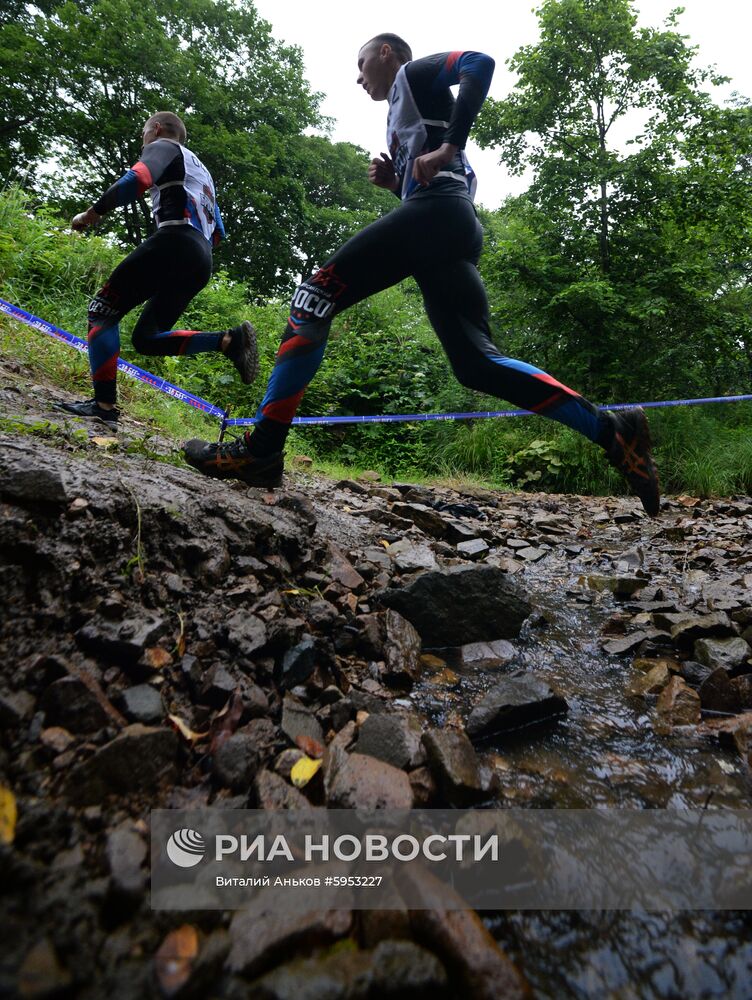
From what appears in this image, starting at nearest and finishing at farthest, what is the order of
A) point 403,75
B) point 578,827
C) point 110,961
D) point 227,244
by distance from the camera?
point 110,961
point 578,827
point 403,75
point 227,244

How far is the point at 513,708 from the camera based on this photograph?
4.30 feet

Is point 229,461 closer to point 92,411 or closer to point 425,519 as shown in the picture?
point 92,411

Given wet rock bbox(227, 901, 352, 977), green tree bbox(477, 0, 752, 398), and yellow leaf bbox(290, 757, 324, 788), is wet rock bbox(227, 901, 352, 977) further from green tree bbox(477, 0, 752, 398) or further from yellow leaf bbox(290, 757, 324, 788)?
green tree bbox(477, 0, 752, 398)

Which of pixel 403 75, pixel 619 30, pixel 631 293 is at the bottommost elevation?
pixel 403 75

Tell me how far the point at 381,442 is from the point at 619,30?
8880 millimetres

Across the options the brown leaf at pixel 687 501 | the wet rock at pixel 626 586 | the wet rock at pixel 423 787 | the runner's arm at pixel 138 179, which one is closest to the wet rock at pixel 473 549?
the wet rock at pixel 626 586

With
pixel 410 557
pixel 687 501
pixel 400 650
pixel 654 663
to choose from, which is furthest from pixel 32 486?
pixel 687 501

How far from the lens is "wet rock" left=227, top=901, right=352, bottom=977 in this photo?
673 mm

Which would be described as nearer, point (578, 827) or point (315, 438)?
point (578, 827)

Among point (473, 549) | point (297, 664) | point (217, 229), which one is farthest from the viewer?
point (217, 229)

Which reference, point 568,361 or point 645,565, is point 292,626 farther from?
point 568,361

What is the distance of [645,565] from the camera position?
120 inches

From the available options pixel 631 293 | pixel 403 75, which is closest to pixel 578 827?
pixel 403 75

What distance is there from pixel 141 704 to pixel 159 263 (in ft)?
8.98
